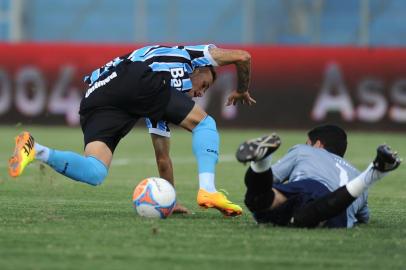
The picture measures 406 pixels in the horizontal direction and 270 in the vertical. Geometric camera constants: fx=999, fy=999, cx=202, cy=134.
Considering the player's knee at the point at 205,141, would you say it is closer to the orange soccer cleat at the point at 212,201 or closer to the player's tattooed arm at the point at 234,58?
the orange soccer cleat at the point at 212,201

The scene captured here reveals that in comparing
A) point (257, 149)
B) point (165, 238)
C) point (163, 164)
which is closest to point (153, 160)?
point (163, 164)

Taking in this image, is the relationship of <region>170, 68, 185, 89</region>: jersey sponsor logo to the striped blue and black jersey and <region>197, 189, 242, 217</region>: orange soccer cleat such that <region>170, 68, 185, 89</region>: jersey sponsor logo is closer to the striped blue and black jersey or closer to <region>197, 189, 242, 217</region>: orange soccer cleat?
the striped blue and black jersey

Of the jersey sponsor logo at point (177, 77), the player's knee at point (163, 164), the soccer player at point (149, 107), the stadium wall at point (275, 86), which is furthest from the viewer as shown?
the stadium wall at point (275, 86)

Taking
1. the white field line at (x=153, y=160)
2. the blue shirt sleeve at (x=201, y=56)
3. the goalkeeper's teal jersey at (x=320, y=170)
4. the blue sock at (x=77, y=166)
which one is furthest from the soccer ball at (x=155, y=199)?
the white field line at (x=153, y=160)

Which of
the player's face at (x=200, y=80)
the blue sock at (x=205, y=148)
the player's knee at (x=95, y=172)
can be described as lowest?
the player's knee at (x=95, y=172)

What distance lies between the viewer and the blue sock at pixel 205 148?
780cm

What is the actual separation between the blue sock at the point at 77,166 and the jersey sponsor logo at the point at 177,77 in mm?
881

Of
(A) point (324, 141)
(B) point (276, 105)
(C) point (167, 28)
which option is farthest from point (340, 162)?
(C) point (167, 28)

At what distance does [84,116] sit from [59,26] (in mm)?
17487

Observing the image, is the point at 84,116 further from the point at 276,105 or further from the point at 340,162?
the point at 276,105

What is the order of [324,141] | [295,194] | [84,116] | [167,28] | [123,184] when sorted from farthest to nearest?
[167,28]
[123,184]
[84,116]
[324,141]
[295,194]

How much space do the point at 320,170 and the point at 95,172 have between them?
5.78 feet

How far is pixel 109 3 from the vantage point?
25.4 metres

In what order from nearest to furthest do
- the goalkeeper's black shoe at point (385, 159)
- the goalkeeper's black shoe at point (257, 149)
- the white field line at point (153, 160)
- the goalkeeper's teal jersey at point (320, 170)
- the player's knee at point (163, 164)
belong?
the goalkeeper's black shoe at point (257, 149) < the goalkeeper's black shoe at point (385, 159) < the goalkeeper's teal jersey at point (320, 170) < the player's knee at point (163, 164) < the white field line at point (153, 160)
